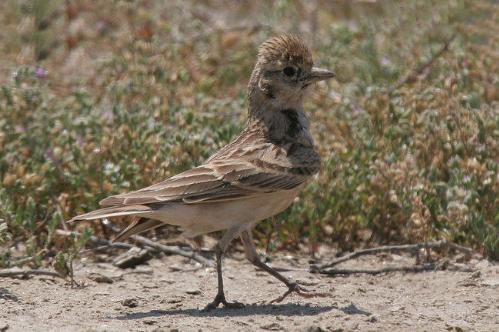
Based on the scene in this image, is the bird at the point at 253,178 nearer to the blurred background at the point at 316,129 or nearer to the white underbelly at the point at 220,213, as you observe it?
the white underbelly at the point at 220,213

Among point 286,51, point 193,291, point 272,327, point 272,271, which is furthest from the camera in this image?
point 286,51

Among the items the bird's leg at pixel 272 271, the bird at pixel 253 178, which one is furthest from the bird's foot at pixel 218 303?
the bird's leg at pixel 272 271

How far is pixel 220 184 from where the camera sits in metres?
5.96

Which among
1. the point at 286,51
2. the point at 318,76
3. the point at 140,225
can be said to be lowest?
the point at 140,225

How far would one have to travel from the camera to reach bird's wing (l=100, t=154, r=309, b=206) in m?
5.82

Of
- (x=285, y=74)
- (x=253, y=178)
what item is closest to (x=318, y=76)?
(x=285, y=74)

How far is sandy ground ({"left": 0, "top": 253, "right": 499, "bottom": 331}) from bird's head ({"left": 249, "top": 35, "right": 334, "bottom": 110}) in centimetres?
121

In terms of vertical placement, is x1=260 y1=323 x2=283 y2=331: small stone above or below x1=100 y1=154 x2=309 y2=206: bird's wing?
below

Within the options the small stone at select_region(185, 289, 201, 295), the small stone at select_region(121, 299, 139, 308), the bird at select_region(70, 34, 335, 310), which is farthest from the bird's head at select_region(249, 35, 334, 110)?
the small stone at select_region(121, 299, 139, 308)

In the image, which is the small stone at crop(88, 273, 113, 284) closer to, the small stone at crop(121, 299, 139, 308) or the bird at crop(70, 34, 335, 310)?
the small stone at crop(121, 299, 139, 308)

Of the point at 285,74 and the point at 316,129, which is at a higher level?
the point at 285,74

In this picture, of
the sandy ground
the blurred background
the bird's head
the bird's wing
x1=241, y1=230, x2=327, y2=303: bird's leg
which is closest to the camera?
the sandy ground

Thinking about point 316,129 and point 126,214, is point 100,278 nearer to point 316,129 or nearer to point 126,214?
point 126,214

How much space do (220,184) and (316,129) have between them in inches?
101
